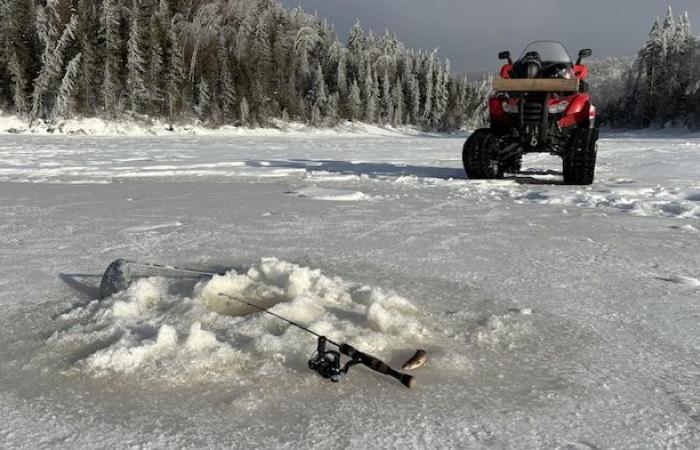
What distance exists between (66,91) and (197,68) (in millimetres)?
15524

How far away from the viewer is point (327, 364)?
1772mm

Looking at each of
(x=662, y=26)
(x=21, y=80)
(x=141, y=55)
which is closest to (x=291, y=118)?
(x=141, y=55)

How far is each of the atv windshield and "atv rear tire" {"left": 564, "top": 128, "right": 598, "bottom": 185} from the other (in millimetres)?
1366

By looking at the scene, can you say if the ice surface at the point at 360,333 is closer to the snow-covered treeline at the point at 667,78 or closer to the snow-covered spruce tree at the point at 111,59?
the snow-covered spruce tree at the point at 111,59

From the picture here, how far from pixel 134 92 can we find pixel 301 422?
49.2m

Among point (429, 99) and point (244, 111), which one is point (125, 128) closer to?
point (244, 111)

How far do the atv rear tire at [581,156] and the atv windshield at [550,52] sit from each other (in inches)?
53.8

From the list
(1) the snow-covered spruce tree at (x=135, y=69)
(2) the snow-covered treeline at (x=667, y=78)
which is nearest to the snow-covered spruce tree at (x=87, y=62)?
(1) the snow-covered spruce tree at (x=135, y=69)

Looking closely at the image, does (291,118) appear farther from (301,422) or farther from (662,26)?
(301,422)

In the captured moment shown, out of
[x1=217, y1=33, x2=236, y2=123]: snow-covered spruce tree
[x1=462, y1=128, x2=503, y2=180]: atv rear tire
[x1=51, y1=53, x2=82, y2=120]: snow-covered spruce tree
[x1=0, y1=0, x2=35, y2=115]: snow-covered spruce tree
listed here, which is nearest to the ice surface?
[x1=462, y1=128, x2=503, y2=180]: atv rear tire

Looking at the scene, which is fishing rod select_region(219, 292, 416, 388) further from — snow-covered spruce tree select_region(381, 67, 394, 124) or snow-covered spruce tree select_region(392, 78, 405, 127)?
snow-covered spruce tree select_region(392, 78, 405, 127)

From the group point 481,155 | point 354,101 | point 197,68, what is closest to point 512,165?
point 481,155

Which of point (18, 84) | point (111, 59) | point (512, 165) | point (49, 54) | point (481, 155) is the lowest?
point (512, 165)

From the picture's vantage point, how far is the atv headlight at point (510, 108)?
24.7 ft
